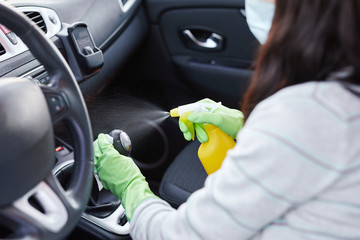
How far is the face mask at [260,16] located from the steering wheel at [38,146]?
0.43 metres

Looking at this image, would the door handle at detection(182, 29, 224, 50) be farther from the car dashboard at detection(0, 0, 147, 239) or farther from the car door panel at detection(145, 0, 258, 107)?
the car dashboard at detection(0, 0, 147, 239)

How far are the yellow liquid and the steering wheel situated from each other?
36 centimetres

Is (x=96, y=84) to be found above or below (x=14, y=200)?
below

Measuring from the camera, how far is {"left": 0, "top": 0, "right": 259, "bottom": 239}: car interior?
582 millimetres

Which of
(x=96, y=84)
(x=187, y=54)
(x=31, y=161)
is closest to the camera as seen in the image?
(x=31, y=161)

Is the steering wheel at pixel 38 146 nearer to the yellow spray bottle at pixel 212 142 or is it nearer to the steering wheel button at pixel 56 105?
the steering wheel button at pixel 56 105

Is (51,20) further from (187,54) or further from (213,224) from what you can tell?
(213,224)

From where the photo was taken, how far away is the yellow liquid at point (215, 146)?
0.95 meters

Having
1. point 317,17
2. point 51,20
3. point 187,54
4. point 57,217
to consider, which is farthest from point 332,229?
point 187,54

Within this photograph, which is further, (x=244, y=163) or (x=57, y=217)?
(x=57, y=217)

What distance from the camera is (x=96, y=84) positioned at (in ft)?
4.23

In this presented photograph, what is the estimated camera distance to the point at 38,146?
59cm

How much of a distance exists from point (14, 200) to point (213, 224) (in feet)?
0.94

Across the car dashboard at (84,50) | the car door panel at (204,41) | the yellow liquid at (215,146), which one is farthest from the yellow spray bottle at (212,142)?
the car door panel at (204,41)
